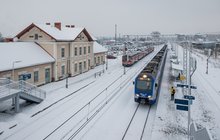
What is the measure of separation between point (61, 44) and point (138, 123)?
1949 centimetres

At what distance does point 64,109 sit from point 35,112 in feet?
7.96

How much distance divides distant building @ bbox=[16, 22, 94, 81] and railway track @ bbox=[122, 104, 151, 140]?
1556 centimetres

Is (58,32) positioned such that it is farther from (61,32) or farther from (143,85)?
(143,85)

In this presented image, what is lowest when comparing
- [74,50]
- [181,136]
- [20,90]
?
[181,136]

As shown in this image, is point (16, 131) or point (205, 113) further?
point (205, 113)

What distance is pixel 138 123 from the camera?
1622 cm

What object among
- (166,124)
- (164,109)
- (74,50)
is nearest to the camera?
(166,124)

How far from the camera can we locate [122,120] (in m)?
16.8

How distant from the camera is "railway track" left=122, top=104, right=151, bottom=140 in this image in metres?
14.2

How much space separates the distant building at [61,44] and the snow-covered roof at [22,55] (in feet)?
4.17

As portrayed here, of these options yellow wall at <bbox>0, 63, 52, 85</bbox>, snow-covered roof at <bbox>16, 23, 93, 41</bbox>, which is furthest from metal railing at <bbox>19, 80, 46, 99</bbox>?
snow-covered roof at <bbox>16, 23, 93, 41</bbox>

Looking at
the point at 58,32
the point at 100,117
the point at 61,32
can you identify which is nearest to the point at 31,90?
the point at 100,117

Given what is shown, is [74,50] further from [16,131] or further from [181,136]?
[181,136]

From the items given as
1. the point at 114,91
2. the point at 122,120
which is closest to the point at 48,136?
the point at 122,120
